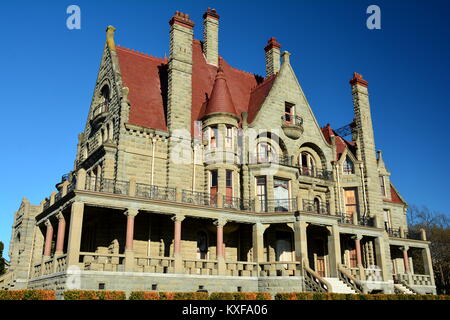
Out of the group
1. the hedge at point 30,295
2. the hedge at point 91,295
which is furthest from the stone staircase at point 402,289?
the hedge at point 30,295

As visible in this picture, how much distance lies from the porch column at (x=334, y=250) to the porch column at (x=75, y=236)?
642 inches

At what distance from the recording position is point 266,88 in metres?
36.9

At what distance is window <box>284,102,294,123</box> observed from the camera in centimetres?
3612

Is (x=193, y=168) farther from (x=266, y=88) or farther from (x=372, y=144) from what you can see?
(x=372, y=144)

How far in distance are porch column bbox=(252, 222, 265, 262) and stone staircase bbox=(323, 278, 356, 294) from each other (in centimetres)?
444

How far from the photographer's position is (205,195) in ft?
101

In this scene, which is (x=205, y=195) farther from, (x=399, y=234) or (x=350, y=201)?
(x=399, y=234)

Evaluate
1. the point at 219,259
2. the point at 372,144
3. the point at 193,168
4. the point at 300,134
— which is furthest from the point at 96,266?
the point at 372,144

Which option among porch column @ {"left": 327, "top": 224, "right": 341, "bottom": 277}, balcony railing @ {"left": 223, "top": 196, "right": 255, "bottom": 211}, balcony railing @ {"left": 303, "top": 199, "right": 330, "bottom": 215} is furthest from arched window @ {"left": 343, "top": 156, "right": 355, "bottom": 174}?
balcony railing @ {"left": 223, "top": 196, "right": 255, "bottom": 211}

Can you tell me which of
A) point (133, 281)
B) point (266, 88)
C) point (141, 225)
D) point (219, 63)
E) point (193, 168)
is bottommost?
point (133, 281)

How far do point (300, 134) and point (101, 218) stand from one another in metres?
16.9

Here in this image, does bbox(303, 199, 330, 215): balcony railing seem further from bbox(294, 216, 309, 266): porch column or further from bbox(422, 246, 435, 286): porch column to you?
bbox(422, 246, 435, 286): porch column

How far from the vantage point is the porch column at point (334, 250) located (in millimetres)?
29172

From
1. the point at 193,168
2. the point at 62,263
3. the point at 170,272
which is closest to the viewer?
the point at 62,263
